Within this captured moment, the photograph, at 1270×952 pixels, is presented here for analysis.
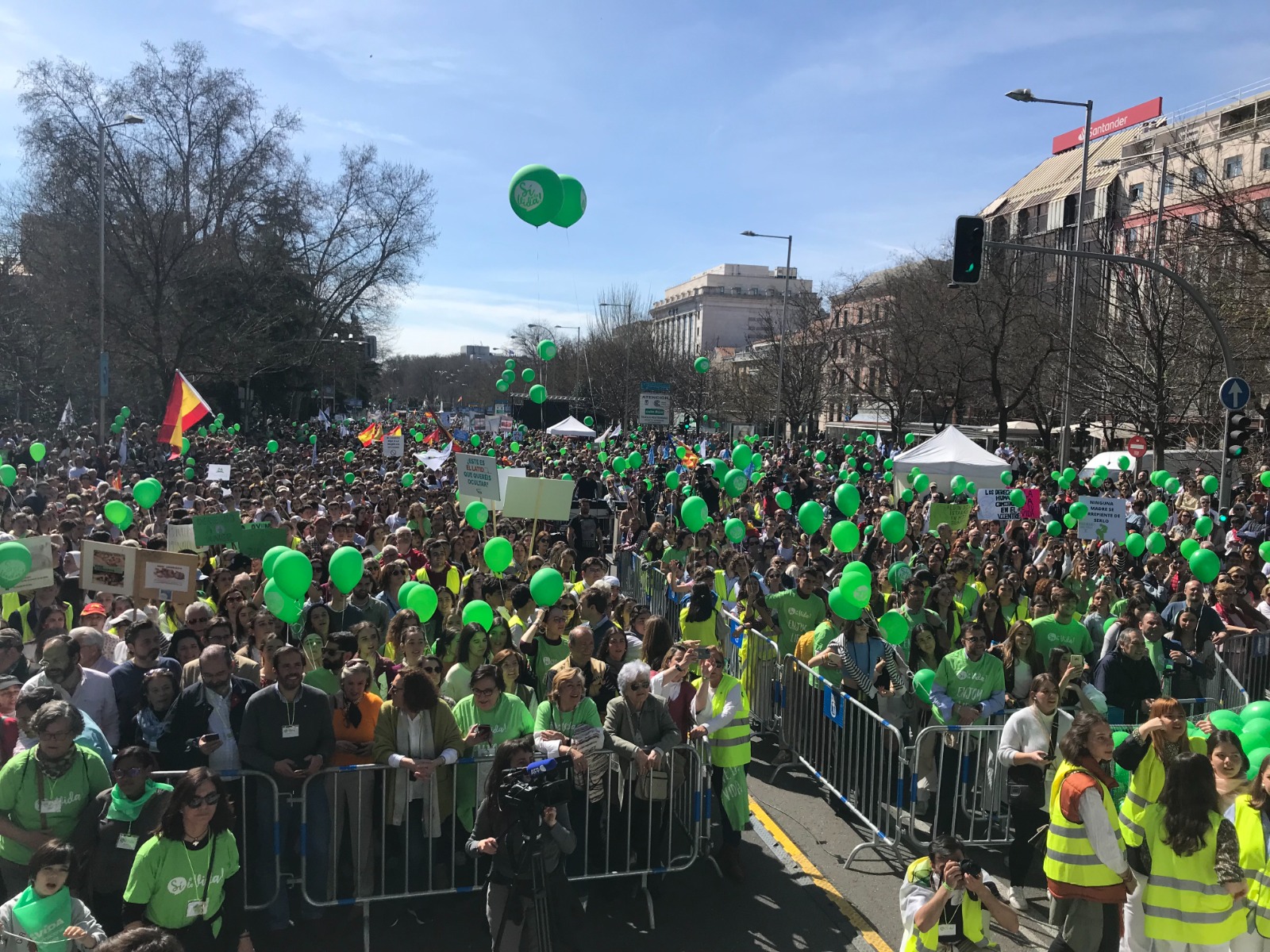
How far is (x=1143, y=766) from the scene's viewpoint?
4.76 meters

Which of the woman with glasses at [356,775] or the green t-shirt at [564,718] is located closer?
the woman with glasses at [356,775]

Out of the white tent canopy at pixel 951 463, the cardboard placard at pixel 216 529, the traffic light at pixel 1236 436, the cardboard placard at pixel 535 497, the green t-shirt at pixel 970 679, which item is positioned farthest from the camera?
the white tent canopy at pixel 951 463

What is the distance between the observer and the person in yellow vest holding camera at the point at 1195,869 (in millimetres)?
4402

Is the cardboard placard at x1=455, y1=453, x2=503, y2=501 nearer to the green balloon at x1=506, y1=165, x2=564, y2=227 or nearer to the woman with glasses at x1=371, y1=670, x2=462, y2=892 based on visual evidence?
the green balloon at x1=506, y1=165, x2=564, y2=227

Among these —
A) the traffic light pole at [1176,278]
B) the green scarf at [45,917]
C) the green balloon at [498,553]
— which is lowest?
the green scarf at [45,917]

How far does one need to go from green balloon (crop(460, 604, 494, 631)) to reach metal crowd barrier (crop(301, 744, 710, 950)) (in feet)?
5.78

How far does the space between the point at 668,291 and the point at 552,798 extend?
13686 cm

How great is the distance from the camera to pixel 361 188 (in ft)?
140

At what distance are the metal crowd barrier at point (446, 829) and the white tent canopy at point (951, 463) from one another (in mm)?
14199

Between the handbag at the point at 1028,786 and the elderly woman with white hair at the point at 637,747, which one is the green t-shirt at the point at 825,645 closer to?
the handbag at the point at 1028,786

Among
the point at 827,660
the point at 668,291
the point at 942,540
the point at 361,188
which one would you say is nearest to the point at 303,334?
the point at 361,188

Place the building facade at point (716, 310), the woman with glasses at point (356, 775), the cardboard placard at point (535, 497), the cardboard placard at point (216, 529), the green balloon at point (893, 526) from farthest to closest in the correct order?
the building facade at point (716, 310) < the green balloon at point (893, 526) < the cardboard placard at point (535, 497) < the cardboard placard at point (216, 529) < the woman with glasses at point (356, 775)

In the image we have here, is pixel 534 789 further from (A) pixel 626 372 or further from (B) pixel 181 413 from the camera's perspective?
(A) pixel 626 372

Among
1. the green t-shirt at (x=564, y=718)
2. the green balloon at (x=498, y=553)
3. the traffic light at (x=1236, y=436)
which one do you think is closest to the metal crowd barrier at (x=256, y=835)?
the green t-shirt at (x=564, y=718)
